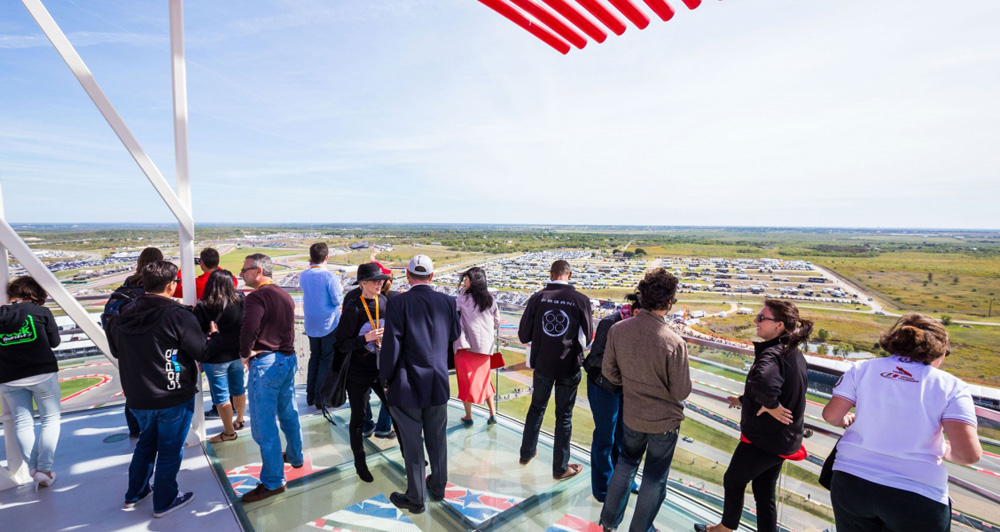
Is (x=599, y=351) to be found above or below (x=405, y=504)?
above

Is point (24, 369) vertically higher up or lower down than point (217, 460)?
higher up

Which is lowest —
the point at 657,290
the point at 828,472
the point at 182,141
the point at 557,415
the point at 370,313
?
the point at 557,415

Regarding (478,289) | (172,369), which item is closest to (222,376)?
(172,369)

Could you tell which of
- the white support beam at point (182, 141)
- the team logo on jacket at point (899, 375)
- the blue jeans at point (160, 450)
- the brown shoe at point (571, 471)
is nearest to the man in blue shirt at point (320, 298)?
the white support beam at point (182, 141)

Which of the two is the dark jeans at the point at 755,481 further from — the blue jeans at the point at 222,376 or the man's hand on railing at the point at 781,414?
the blue jeans at the point at 222,376

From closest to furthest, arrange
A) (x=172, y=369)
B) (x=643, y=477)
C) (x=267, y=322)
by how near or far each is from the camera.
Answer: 1. (x=643, y=477)
2. (x=172, y=369)
3. (x=267, y=322)

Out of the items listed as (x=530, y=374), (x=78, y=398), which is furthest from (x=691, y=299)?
(x=78, y=398)

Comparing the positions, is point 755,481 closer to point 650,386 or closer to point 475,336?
point 650,386

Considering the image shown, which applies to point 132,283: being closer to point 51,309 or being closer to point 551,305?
point 51,309
